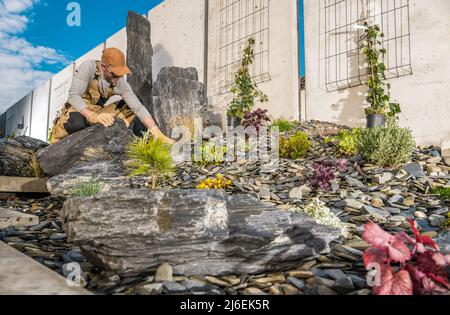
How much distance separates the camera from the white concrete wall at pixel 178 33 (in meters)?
10.6

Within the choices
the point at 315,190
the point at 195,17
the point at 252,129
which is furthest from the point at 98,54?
the point at 315,190

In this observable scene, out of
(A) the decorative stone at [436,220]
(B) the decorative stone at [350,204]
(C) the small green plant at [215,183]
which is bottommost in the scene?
(A) the decorative stone at [436,220]

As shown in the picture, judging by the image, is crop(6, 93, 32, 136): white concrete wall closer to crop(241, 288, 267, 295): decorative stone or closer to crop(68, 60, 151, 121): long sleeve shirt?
crop(68, 60, 151, 121): long sleeve shirt

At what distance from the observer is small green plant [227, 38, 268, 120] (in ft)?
27.4

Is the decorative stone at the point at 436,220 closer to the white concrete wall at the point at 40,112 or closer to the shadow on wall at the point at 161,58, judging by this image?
the shadow on wall at the point at 161,58

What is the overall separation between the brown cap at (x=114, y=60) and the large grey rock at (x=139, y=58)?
5.26m

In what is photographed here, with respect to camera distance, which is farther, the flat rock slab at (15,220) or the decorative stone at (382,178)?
the decorative stone at (382,178)

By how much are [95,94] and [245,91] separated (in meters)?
4.45

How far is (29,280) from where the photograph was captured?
1.30 metres

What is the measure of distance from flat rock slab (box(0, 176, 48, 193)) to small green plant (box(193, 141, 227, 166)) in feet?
7.27

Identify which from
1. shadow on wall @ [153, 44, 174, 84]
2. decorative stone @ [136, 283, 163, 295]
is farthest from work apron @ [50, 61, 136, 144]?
shadow on wall @ [153, 44, 174, 84]

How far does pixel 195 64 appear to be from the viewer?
1070 cm

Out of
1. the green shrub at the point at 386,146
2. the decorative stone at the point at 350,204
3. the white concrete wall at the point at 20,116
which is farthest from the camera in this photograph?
the white concrete wall at the point at 20,116

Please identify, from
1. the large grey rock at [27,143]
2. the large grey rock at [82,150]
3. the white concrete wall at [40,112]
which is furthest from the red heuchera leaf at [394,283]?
the white concrete wall at [40,112]
